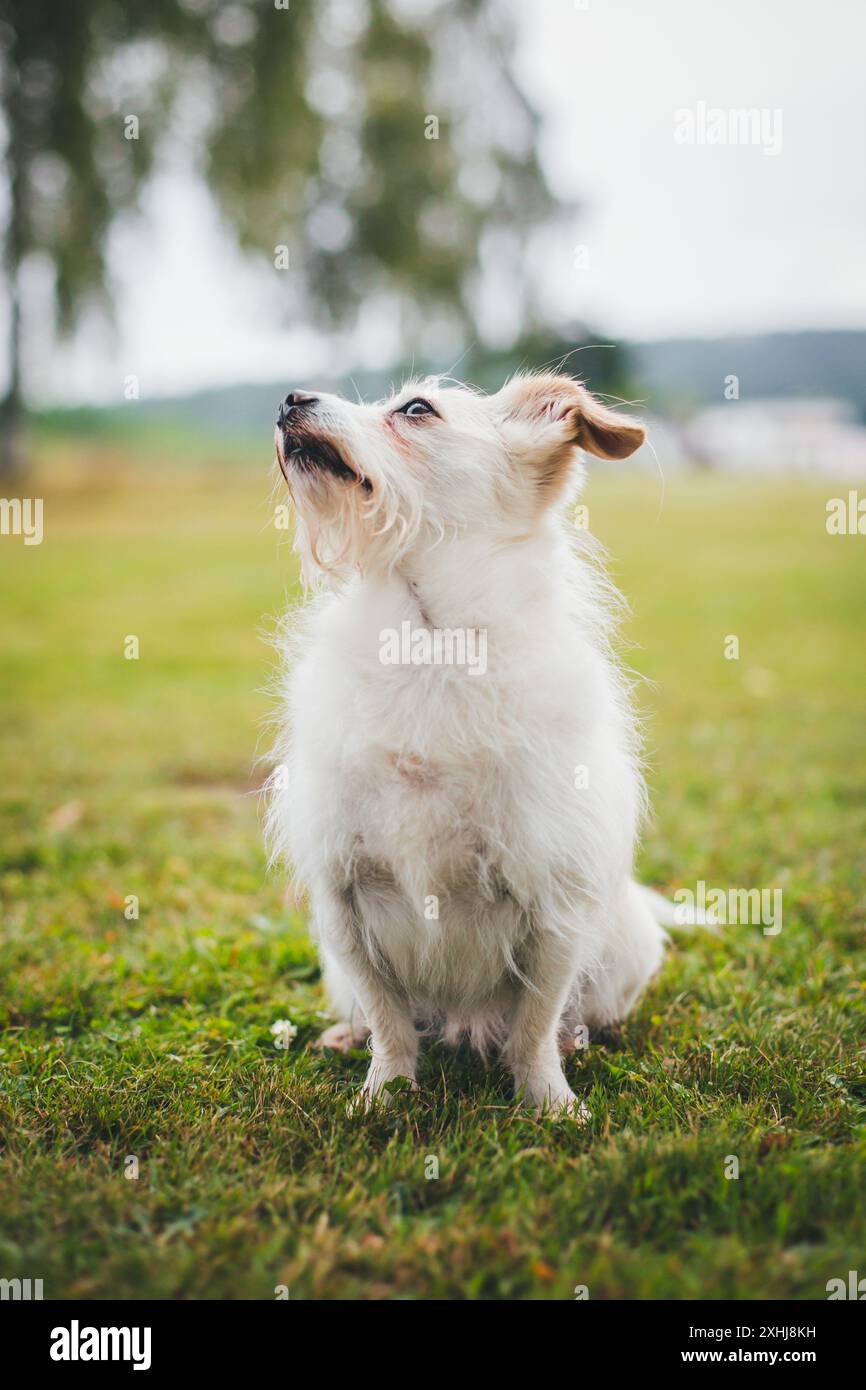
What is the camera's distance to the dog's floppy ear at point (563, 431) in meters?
2.85

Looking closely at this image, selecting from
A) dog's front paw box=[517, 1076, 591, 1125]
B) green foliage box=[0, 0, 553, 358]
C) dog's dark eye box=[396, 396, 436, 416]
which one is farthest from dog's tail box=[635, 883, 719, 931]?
green foliage box=[0, 0, 553, 358]

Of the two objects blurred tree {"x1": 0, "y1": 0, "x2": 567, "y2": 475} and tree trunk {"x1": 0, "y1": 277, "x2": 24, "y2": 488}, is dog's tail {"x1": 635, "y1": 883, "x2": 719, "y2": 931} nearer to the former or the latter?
blurred tree {"x1": 0, "y1": 0, "x2": 567, "y2": 475}

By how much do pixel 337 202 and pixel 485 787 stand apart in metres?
20.1

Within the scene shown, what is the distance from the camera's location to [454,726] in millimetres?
2586

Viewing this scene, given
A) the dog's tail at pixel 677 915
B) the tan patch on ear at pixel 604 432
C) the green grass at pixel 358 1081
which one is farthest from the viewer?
the dog's tail at pixel 677 915

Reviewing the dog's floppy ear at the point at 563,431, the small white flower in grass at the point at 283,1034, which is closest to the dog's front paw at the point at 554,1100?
the small white flower in grass at the point at 283,1034

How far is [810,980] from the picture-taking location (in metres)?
3.53

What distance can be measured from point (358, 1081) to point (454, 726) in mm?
1130

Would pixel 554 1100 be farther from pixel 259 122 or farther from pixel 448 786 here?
pixel 259 122

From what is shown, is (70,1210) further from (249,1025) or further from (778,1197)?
(778,1197)

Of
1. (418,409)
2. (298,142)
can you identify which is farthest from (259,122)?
(418,409)

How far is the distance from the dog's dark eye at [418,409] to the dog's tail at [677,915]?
1839 millimetres

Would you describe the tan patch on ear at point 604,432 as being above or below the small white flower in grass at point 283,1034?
above

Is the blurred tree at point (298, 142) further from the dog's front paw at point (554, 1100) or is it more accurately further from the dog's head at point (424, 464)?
the dog's front paw at point (554, 1100)
